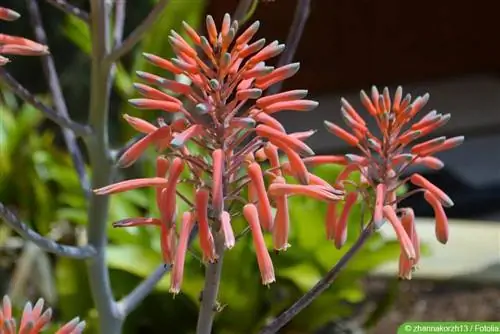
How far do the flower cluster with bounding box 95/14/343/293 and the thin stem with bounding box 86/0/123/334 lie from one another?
40cm

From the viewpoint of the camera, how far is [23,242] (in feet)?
8.57

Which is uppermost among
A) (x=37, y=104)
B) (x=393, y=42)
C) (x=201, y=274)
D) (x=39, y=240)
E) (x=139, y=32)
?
(x=139, y=32)

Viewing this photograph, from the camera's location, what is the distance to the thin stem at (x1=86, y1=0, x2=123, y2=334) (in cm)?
130

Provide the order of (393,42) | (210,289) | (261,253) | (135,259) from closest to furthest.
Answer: (261,253) → (210,289) → (135,259) → (393,42)

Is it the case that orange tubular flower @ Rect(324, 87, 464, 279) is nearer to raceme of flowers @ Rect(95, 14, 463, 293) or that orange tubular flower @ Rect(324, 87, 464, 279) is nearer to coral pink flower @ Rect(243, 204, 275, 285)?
raceme of flowers @ Rect(95, 14, 463, 293)

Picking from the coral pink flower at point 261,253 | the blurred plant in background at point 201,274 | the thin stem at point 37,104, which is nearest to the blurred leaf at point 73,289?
the blurred plant in background at point 201,274

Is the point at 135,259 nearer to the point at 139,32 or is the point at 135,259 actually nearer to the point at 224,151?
the point at 139,32

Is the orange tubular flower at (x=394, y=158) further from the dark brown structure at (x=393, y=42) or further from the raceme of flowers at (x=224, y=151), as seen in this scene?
the dark brown structure at (x=393, y=42)

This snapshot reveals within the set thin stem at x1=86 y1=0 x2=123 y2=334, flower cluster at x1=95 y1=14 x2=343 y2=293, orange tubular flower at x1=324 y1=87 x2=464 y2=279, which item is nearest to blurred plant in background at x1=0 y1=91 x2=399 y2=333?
thin stem at x1=86 y1=0 x2=123 y2=334

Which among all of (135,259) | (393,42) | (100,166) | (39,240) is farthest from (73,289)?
(393,42)

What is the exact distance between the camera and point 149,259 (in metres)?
2.11

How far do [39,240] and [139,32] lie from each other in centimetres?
30

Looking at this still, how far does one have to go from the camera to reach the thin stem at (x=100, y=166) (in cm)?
130

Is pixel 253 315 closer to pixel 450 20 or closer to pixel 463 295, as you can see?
pixel 463 295
